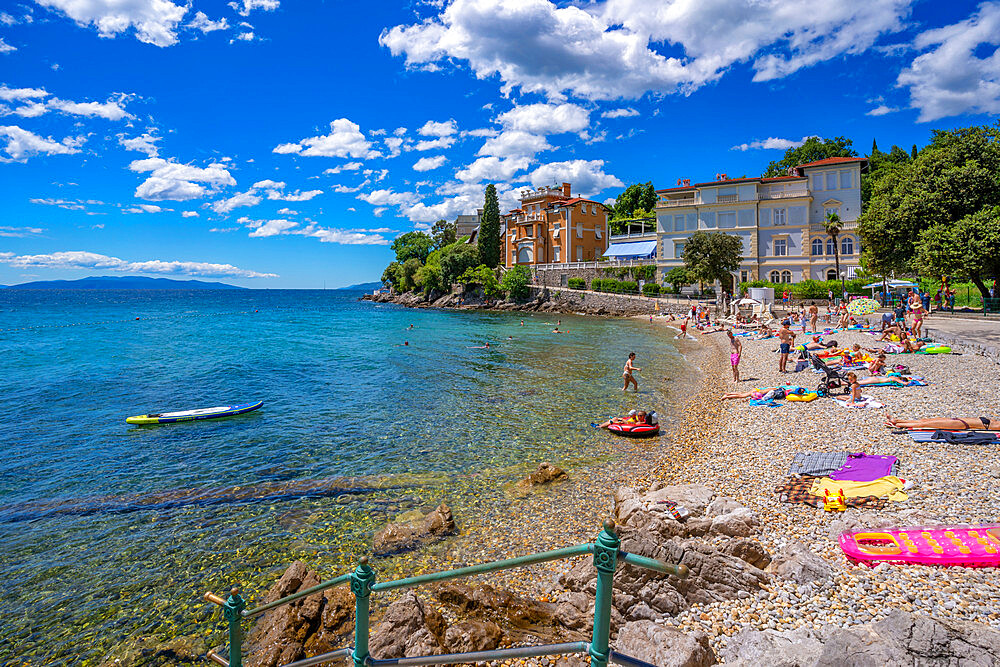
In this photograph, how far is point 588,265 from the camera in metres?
64.8

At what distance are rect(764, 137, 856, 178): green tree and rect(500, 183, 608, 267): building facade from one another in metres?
25.2

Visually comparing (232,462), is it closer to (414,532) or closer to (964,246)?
(414,532)

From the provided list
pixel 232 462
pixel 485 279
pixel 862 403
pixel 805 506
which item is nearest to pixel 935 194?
pixel 862 403

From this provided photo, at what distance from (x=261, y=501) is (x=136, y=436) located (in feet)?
26.0

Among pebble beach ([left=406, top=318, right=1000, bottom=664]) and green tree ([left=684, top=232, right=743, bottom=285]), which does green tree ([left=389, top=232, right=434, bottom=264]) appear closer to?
green tree ([left=684, top=232, right=743, bottom=285])

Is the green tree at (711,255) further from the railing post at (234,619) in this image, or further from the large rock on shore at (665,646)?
the railing post at (234,619)

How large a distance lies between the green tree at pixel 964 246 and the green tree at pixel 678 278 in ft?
76.8

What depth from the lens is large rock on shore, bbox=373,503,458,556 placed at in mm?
8562

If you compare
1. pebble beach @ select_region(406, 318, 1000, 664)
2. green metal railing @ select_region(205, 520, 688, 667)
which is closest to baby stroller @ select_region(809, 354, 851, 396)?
pebble beach @ select_region(406, 318, 1000, 664)

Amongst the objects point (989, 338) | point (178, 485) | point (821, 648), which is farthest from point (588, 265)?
point (821, 648)

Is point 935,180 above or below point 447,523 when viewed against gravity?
above

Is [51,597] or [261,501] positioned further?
[261,501]

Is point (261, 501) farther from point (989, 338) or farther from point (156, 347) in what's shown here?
point (156, 347)

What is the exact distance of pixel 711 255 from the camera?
4659 centimetres
